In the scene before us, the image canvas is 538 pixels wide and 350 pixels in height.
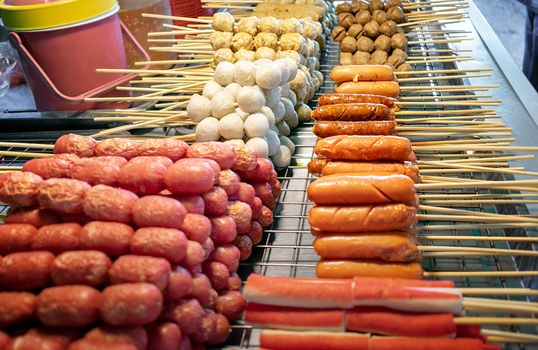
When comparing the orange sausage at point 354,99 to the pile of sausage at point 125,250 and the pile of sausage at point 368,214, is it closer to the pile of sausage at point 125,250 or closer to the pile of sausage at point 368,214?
the pile of sausage at point 368,214

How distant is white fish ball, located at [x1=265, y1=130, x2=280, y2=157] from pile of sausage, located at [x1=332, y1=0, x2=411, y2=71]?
1365 mm

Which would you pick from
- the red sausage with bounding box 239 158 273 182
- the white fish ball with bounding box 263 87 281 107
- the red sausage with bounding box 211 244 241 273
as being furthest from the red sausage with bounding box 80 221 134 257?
the white fish ball with bounding box 263 87 281 107

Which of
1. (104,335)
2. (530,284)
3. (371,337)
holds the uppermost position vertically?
(104,335)

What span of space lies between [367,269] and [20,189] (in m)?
1.50

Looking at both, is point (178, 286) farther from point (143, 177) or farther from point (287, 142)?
point (287, 142)

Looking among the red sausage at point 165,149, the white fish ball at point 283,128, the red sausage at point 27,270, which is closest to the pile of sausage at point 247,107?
the white fish ball at point 283,128

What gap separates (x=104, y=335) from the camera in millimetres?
1820

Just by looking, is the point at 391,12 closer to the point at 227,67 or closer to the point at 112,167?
the point at 227,67

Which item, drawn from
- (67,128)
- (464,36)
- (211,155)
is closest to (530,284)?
(211,155)

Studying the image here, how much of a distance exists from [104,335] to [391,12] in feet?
11.8

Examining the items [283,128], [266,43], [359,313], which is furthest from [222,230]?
[266,43]

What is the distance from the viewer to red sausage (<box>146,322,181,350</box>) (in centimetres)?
191

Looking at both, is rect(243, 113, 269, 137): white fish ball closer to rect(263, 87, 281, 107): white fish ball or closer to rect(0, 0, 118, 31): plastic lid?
rect(263, 87, 281, 107): white fish ball

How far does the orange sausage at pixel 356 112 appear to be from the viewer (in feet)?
9.91
